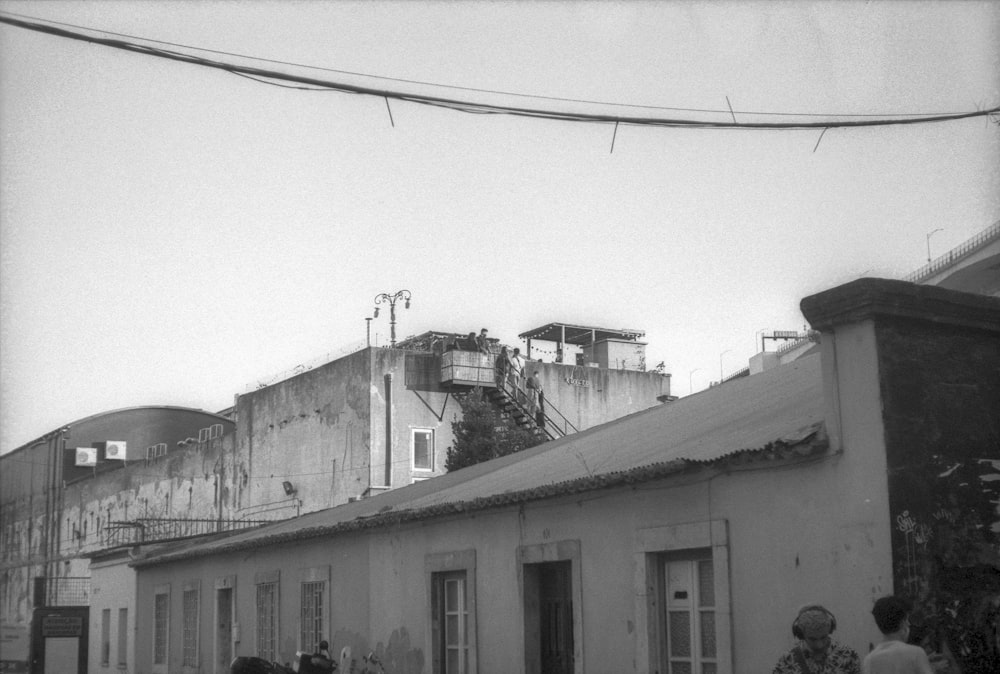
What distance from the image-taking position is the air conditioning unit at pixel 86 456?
50.2 metres

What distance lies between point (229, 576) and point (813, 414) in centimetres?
1323

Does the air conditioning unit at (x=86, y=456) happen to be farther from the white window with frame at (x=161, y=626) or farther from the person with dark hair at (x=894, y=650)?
the person with dark hair at (x=894, y=650)

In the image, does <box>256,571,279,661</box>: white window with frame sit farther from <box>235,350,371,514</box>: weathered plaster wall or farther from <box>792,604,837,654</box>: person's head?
<box>235,350,371,514</box>: weathered plaster wall

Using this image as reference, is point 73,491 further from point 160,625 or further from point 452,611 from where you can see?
point 452,611

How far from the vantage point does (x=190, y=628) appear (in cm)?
2228

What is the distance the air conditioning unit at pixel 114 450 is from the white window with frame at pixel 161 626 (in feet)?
89.4

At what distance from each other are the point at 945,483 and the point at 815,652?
2177 mm

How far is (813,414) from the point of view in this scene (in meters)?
10.0

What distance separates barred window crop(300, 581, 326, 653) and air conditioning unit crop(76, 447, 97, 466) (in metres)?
35.3

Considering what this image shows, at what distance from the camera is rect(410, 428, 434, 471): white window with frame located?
34.5 m

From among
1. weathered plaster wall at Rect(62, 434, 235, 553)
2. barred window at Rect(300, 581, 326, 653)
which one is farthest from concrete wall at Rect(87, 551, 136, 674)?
weathered plaster wall at Rect(62, 434, 235, 553)

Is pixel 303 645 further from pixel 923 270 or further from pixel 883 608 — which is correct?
pixel 923 270

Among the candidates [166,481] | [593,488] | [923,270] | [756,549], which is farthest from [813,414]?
[166,481]

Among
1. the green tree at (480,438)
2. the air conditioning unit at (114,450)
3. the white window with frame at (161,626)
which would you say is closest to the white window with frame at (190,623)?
the white window with frame at (161,626)
